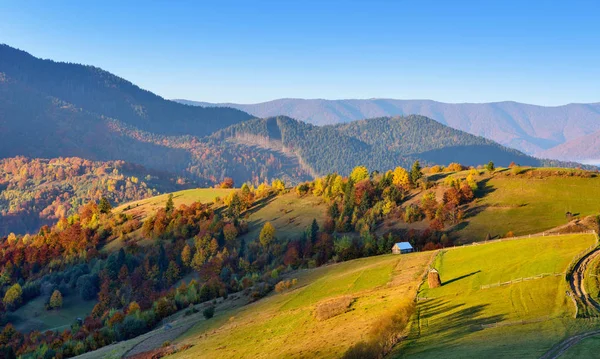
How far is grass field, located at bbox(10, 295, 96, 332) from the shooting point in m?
140

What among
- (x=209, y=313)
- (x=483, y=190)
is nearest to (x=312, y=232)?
(x=483, y=190)

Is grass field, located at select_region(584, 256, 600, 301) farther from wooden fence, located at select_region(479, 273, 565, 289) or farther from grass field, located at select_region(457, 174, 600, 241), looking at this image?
grass field, located at select_region(457, 174, 600, 241)

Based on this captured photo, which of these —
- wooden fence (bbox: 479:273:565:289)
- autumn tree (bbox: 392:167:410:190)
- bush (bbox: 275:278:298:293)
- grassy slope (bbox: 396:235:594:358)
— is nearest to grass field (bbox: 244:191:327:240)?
autumn tree (bbox: 392:167:410:190)

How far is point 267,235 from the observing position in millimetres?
157250

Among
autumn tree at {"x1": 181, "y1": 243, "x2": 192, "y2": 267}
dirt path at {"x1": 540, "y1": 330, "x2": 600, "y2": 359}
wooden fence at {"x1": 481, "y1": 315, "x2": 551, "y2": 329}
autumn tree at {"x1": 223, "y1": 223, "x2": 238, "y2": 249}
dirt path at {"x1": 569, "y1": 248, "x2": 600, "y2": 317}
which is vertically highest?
dirt path at {"x1": 569, "y1": 248, "x2": 600, "y2": 317}

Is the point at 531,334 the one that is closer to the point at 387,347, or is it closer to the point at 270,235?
the point at 387,347

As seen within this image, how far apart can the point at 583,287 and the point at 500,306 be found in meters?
8.01

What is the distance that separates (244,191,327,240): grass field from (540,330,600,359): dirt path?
11972cm

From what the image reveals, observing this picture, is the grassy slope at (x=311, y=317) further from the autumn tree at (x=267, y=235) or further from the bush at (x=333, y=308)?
the autumn tree at (x=267, y=235)

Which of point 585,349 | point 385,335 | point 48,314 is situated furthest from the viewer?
point 48,314

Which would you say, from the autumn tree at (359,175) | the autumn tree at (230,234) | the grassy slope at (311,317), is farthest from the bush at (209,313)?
the autumn tree at (359,175)

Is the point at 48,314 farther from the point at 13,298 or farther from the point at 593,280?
the point at 593,280

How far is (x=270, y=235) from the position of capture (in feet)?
517

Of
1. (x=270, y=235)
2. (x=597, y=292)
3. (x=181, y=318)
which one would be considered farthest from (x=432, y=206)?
(x=597, y=292)
